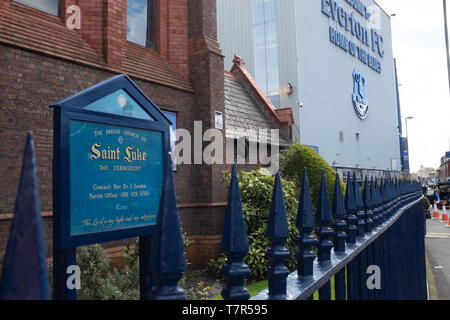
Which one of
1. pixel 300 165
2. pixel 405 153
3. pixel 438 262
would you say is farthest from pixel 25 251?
pixel 405 153

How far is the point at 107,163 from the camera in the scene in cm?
248

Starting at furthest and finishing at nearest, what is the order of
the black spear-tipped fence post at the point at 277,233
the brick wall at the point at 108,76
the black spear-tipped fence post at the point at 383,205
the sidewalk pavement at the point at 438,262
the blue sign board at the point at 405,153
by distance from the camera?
the blue sign board at the point at 405,153, the sidewalk pavement at the point at 438,262, the brick wall at the point at 108,76, the black spear-tipped fence post at the point at 383,205, the black spear-tipped fence post at the point at 277,233

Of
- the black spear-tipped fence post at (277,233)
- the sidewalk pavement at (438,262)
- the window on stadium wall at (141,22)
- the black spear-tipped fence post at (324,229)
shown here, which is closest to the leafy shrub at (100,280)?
the black spear-tipped fence post at (324,229)

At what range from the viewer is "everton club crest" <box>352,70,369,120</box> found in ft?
85.9

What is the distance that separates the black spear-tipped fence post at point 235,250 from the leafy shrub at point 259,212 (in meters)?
6.70

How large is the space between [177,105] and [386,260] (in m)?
6.85

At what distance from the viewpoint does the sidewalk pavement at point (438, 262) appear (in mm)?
8000

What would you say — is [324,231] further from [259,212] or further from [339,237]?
[259,212]

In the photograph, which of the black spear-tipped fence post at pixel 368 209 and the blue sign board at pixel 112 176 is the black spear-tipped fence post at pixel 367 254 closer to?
the black spear-tipped fence post at pixel 368 209

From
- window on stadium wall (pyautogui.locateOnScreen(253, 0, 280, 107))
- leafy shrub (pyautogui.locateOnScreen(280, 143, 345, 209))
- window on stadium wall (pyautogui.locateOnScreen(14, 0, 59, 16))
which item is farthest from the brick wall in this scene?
window on stadium wall (pyautogui.locateOnScreen(253, 0, 280, 107))

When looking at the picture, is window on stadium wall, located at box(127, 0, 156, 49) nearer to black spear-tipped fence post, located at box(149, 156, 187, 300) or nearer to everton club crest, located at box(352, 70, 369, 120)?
black spear-tipped fence post, located at box(149, 156, 187, 300)

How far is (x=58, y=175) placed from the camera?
7.11ft

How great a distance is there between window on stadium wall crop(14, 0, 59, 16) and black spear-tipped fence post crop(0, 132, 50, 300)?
7.29 metres
